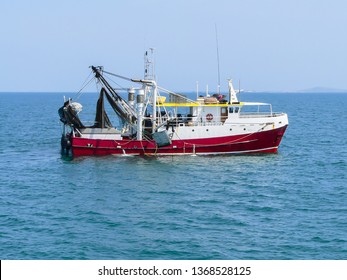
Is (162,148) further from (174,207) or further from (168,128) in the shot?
(174,207)

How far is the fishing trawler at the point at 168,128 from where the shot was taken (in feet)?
157

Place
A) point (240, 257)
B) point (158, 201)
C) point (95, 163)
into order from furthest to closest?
point (95, 163) < point (158, 201) < point (240, 257)

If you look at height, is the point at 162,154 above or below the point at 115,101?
below

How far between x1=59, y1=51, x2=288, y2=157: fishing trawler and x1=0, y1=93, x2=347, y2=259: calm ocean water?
1.06 metres

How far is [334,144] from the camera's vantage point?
6128 cm

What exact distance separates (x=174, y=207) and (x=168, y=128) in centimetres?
1573

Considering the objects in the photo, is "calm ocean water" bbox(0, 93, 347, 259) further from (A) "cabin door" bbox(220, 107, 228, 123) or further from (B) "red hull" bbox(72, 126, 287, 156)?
(A) "cabin door" bbox(220, 107, 228, 123)

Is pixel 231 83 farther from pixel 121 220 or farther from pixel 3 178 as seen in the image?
pixel 121 220

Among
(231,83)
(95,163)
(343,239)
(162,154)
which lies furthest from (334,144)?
(343,239)

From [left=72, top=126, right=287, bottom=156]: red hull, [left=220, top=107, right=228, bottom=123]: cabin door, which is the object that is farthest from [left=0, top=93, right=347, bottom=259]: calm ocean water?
[left=220, top=107, right=228, bottom=123]: cabin door

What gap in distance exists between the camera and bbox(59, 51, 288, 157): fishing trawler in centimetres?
4797

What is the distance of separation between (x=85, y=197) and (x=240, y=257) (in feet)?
43.3

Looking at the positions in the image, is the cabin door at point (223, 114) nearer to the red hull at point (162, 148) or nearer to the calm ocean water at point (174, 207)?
the red hull at point (162, 148)

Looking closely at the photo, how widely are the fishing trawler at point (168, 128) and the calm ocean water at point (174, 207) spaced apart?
1059 millimetres
